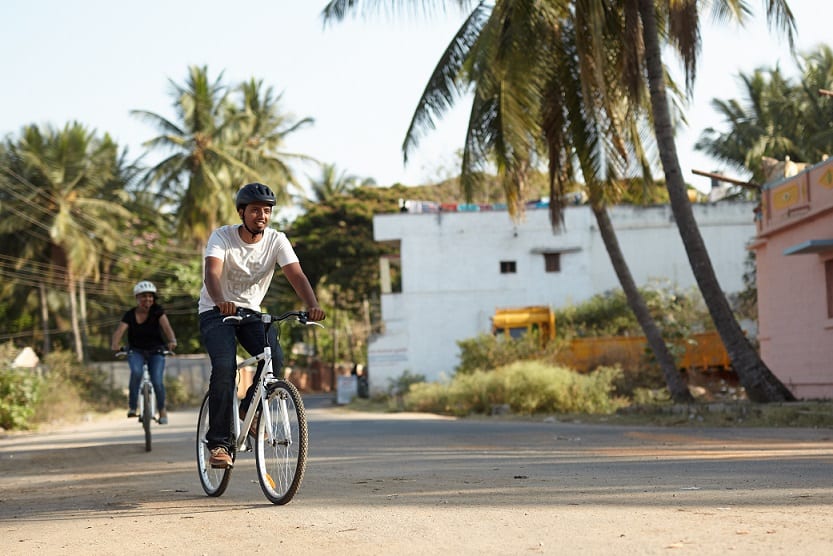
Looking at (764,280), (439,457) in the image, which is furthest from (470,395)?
(439,457)

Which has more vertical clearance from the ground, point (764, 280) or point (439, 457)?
point (764, 280)

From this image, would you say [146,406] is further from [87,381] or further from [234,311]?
[87,381]

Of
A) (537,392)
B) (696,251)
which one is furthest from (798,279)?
(537,392)

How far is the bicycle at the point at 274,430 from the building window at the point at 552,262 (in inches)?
1475

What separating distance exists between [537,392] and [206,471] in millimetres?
17359

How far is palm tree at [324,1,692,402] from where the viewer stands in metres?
19.8

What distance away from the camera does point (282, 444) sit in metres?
6.87

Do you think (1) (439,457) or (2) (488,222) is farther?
(2) (488,222)

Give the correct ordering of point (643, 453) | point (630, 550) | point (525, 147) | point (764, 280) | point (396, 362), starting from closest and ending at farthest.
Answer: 1. point (630, 550)
2. point (643, 453)
3. point (525, 147)
4. point (764, 280)
5. point (396, 362)

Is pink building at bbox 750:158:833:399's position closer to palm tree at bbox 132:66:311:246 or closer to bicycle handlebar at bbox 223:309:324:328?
bicycle handlebar at bbox 223:309:324:328

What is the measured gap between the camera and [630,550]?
4785mm

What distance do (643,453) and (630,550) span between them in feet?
21.3

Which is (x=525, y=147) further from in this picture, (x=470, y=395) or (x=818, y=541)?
(x=818, y=541)

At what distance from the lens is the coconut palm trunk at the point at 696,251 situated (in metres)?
18.4
